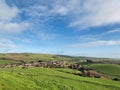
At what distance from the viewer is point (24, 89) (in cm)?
3155

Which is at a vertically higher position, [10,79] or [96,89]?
[10,79]

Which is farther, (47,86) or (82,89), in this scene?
(82,89)

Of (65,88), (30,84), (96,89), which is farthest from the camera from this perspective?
(96,89)

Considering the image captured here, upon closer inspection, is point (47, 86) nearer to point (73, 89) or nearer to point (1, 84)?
point (73, 89)

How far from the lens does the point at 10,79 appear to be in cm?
3369

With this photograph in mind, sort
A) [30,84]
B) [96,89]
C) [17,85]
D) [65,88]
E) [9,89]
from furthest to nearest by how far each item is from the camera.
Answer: [96,89]
[65,88]
[30,84]
[17,85]
[9,89]

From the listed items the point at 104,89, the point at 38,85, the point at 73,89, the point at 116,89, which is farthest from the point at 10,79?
the point at 116,89

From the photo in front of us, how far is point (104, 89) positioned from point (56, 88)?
1878cm

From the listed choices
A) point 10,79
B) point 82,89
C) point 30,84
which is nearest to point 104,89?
point 82,89

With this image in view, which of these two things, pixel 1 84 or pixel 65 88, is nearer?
pixel 1 84

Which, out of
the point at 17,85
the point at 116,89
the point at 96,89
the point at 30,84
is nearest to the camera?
the point at 17,85

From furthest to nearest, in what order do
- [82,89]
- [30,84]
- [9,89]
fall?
[82,89]
[30,84]
[9,89]

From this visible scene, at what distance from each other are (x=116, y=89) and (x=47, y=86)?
83.4 ft

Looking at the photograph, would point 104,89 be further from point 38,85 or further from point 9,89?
point 9,89
